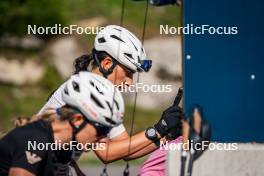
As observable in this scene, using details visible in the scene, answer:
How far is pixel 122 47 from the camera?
281 inches

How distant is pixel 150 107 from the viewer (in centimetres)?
2102

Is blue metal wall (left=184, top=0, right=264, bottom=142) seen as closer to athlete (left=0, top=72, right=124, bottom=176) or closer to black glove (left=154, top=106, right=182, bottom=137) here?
black glove (left=154, top=106, right=182, bottom=137)

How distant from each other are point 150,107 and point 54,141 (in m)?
15.4

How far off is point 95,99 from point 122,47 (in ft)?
4.62

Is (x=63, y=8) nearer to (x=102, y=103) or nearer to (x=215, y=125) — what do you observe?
(x=215, y=125)

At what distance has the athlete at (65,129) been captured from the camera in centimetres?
557

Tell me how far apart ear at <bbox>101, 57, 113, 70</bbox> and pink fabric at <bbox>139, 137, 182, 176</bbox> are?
80cm

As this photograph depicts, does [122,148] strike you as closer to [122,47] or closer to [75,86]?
[122,47]

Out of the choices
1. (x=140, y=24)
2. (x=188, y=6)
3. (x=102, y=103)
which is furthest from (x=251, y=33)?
(x=140, y=24)

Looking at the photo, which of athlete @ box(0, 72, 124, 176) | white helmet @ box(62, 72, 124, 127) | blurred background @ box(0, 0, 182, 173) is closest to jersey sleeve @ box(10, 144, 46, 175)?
athlete @ box(0, 72, 124, 176)

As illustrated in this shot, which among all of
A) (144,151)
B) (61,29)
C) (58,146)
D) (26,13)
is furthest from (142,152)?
(26,13)

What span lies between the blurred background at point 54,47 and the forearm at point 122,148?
544 inches

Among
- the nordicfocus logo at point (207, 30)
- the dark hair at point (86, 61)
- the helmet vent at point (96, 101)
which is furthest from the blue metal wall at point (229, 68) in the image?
the helmet vent at point (96, 101)

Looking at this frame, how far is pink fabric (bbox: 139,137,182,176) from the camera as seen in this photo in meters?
7.33
